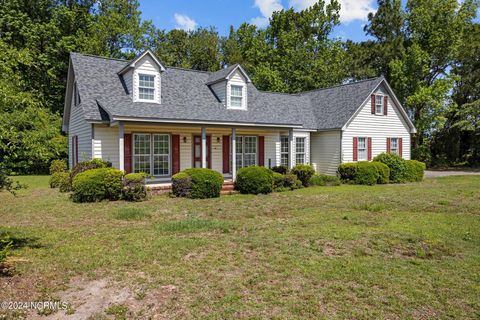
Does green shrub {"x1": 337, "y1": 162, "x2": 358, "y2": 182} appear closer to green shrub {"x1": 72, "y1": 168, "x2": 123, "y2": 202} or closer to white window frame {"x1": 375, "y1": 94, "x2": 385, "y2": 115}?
white window frame {"x1": 375, "y1": 94, "x2": 385, "y2": 115}

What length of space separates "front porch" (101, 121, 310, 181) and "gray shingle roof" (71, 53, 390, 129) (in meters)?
0.66

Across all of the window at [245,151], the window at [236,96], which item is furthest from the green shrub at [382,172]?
the window at [236,96]

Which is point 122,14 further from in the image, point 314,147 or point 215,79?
point 314,147

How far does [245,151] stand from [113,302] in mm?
15624

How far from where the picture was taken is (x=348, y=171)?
19.7m

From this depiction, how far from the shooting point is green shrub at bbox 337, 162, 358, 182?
19.4 metres

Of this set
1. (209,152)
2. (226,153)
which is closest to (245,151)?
(226,153)

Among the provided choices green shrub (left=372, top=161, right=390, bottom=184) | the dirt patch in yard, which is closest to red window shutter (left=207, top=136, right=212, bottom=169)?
green shrub (left=372, top=161, right=390, bottom=184)

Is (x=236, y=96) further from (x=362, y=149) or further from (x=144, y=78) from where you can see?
(x=362, y=149)

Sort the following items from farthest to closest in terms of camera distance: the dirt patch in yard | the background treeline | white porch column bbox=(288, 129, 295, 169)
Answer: the background treeline → white porch column bbox=(288, 129, 295, 169) → the dirt patch in yard

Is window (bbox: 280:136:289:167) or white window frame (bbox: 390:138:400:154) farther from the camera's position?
white window frame (bbox: 390:138:400:154)

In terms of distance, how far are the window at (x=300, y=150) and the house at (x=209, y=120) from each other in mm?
64

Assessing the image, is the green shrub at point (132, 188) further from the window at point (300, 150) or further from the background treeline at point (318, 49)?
the background treeline at point (318, 49)

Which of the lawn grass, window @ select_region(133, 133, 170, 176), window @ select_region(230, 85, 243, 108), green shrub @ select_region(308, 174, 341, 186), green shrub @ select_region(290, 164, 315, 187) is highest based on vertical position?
window @ select_region(230, 85, 243, 108)
